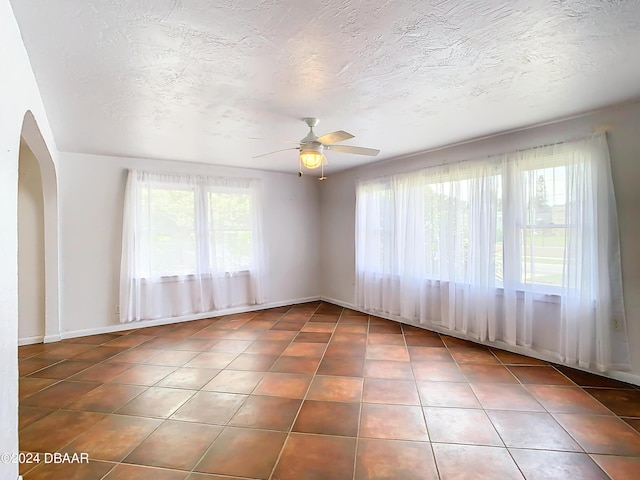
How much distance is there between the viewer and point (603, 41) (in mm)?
1836

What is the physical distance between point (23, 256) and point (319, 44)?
4.42m

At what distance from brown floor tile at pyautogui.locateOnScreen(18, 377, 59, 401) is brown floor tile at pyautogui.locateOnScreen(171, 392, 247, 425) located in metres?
1.42

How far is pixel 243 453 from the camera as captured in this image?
77.6 inches

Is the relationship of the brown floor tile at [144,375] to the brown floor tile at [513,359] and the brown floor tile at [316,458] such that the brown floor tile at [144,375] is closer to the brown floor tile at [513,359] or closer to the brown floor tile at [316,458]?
the brown floor tile at [316,458]

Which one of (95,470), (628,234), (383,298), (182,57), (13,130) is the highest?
(182,57)

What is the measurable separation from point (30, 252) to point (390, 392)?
453 centimetres

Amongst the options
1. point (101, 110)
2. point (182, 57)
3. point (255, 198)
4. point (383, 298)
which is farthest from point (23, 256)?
point (383, 298)

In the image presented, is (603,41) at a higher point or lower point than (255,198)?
higher

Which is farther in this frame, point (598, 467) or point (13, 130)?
point (598, 467)

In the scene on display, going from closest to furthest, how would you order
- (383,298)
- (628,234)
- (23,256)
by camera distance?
(628,234) < (23,256) < (383,298)

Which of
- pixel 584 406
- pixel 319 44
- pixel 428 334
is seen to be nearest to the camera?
pixel 319 44

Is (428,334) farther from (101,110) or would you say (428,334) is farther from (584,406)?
(101,110)

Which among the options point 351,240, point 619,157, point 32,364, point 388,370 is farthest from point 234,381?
point 619,157

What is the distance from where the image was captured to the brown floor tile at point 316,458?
179 centimetres
